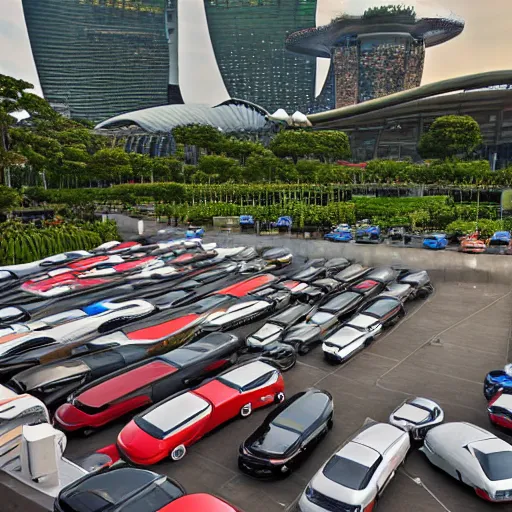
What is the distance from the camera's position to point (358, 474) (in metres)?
6.25

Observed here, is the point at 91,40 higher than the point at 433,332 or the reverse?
higher

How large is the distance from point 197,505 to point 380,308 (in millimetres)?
8922

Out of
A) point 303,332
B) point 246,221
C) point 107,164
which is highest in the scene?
point 107,164

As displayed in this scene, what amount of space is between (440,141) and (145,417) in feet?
206

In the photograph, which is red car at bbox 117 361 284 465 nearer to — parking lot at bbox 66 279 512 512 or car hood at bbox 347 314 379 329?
parking lot at bbox 66 279 512 512

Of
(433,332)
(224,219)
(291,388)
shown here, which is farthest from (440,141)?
(291,388)

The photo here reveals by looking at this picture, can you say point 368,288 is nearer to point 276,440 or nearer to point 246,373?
point 246,373

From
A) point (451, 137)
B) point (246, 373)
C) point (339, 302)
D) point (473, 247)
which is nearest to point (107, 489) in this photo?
point (246, 373)

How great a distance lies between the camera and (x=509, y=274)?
18344 millimetres

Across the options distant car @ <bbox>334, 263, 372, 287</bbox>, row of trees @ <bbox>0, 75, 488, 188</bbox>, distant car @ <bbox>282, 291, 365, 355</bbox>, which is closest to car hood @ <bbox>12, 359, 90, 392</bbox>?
distant car @ <bbox>282, 291, 365, 355</bbox>

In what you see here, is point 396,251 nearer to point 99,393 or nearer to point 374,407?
point 374,407

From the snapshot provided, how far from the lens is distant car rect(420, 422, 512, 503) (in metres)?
6.32

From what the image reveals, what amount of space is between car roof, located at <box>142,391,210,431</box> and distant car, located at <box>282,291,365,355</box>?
405 centimetres

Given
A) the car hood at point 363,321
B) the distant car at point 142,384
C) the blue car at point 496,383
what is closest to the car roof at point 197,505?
the distant car at point 142,384
